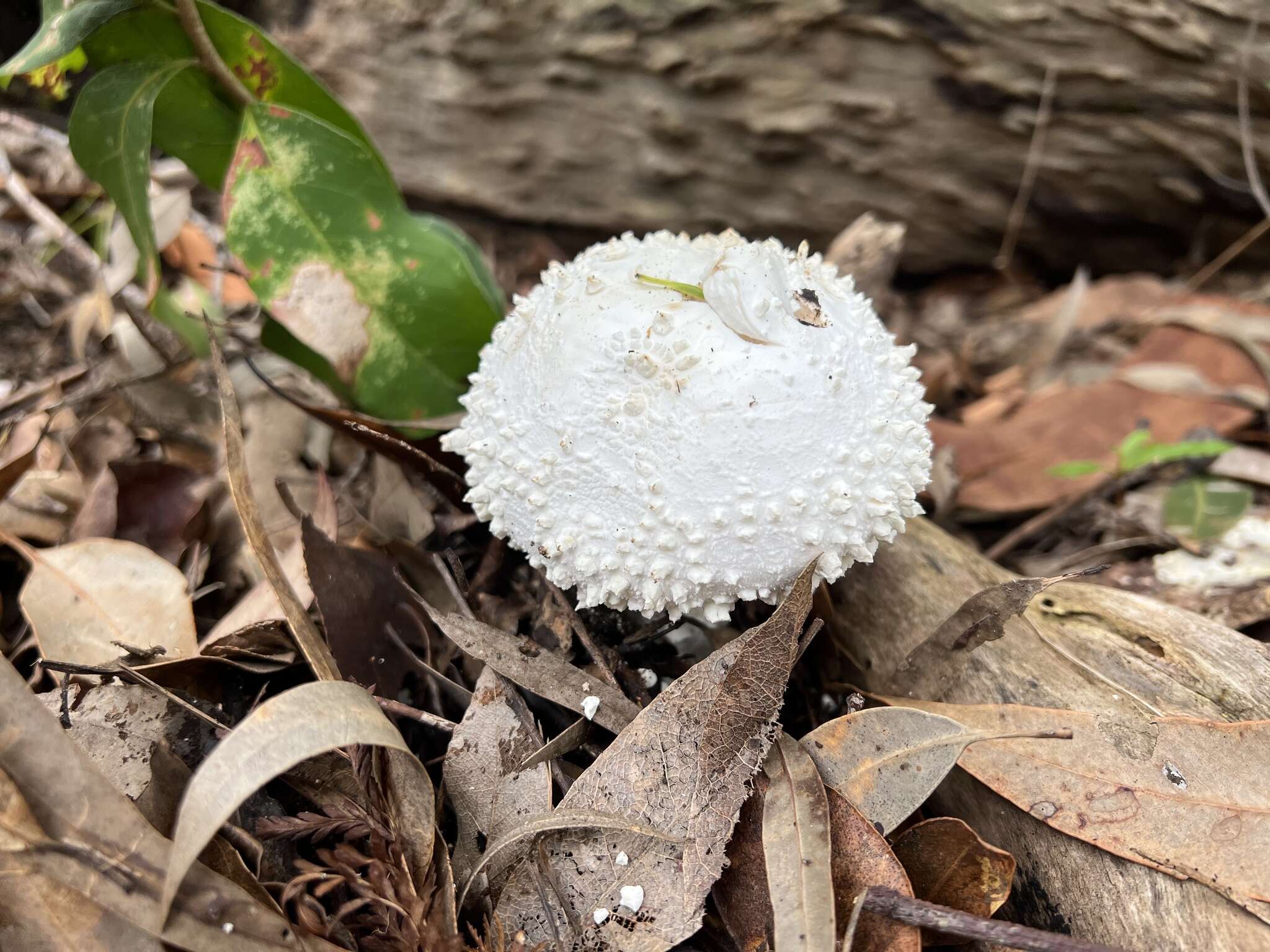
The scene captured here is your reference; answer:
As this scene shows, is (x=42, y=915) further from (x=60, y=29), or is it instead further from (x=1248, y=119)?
(x=1248, y=119)

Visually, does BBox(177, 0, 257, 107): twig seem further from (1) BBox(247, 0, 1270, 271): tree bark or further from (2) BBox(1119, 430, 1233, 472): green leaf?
(2) BBox(1119, 430, 1233, 472): green leaf

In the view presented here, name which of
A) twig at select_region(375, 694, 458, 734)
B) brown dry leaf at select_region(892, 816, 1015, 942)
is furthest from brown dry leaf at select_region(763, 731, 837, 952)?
twig at select_region(375, 694, 458, 734)

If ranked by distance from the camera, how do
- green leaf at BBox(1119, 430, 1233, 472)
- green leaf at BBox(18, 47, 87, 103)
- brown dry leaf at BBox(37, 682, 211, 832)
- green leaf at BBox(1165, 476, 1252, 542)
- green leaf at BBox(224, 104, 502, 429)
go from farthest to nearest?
green leaf at BBox(1119, 430, 1233, 472), green leaf at BBox(1165, 476, 1252, 542), green leaf at BBox(224, 104, 502, 429), green leaf at BBox(18, 47, 87, 103), brown dry leaf at BBox(37, 682, 211, 832)

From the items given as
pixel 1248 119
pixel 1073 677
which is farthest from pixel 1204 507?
pixel 1248 119

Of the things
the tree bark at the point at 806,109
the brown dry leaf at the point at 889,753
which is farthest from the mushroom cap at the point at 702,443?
the tree bark at the point at 806,109

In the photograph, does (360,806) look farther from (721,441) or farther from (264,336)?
(264,336)
